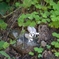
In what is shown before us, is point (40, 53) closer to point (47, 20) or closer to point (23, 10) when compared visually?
point (47, 20)

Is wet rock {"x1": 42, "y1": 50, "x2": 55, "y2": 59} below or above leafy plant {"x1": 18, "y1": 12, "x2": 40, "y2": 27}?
below

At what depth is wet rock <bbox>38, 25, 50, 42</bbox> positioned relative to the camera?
134 inches

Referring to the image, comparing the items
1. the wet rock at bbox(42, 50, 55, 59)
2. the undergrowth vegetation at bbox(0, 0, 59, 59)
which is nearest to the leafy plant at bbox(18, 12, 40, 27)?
the undergrowth vegetation at bbox(0, 0, 59, 59)

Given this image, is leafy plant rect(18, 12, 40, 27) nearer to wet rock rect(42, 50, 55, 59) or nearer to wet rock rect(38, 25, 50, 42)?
wet rock rect(38, 25, 50, 42)

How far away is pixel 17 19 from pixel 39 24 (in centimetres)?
47

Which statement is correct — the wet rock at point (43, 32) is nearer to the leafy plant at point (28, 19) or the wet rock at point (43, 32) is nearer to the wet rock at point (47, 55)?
the leafy plant at point (28, 19)

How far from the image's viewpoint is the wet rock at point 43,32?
11.2 feet

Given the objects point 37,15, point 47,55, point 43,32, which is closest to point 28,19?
point 37,15

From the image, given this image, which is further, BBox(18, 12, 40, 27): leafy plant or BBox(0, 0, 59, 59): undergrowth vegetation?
BBox(18, 12, 40, 27): leafy plant

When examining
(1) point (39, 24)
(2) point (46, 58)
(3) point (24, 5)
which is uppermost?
(3) point (24, 5)

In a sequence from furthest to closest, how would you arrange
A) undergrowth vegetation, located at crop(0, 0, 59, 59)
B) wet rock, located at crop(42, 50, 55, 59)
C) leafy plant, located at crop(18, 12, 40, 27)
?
leafy plant, located at crop(18, 12, 40, 27), undergrowth vegetation, located at crop(0, 0, 59, 59), wet rock, located at crop(42, 50, 55, 59)

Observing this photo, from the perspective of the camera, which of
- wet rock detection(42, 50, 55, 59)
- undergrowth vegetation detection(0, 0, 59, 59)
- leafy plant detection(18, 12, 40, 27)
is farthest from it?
leafy plant detection(18, 12, 40, 27)

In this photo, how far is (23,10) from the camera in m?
3.90

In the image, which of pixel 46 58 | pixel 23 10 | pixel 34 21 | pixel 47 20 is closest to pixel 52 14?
pixel 47 20
